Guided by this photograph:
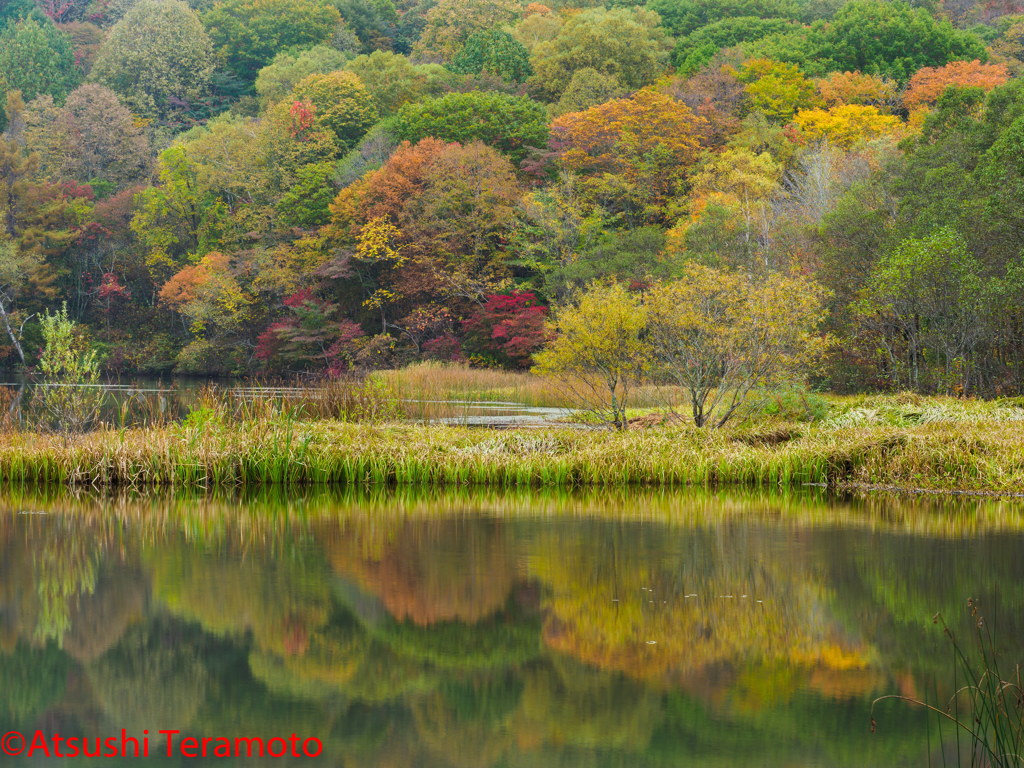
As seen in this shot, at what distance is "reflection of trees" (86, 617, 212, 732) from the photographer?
4.61 meters

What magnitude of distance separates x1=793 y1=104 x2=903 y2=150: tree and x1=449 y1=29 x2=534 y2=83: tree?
56.5 feet

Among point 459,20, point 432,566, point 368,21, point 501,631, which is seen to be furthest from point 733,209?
point 368,21

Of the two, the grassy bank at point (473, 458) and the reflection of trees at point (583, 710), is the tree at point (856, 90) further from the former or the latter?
the reflection of trees at point (583, 710)

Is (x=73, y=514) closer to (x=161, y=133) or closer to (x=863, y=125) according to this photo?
(x=863, y=125)

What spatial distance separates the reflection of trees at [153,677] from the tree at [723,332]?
10.4 m

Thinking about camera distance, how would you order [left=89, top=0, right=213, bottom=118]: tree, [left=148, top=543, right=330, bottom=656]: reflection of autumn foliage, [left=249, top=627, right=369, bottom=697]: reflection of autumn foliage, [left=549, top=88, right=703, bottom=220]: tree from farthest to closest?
[left=89, top=0, right=213, bottom=118]: tree
[left=549, top=88, right=703, bottom=220]: tree
[left=148, top=543, right=330, bottom=656]: reflection of autumn foliage
[left=249, top=627, right=369, bottom=697]: reflection of autumn foliage

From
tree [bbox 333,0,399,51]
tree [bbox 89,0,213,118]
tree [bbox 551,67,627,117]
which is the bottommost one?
tree [bbox 551,67,627,117]

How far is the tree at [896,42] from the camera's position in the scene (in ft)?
147

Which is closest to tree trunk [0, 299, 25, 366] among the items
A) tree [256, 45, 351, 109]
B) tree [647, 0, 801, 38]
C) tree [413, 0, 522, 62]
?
tree [256, 45, 351, 109]

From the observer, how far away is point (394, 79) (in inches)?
2003

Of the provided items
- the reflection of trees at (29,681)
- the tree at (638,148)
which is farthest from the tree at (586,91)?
the reflection of trees at (29,681)

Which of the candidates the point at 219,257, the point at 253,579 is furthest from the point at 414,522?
the point at 219,257

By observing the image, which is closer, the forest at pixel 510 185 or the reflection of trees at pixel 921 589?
the reflection of trees at pixel 921 589

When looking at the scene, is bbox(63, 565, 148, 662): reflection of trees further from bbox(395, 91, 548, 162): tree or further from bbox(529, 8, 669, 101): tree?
bbox(529, 8, 669, 101): tree
